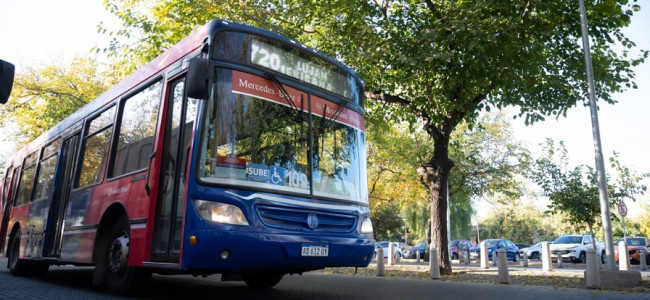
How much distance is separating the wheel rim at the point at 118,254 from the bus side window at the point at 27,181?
5.40 m

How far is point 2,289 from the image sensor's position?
8.24m

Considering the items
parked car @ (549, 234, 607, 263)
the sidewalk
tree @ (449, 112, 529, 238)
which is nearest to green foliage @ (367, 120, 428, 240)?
tree @ (449, 112, 529, 238)

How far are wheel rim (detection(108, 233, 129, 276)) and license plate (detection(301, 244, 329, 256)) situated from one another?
2352 mm

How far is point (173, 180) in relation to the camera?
5797 millimetres

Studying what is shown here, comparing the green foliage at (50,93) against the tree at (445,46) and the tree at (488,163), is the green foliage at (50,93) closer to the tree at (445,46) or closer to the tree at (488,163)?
the tree at (445,46)

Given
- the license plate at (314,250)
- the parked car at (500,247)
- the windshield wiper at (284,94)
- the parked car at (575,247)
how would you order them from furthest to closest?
the parked car at (500,247) < the parked car at (575,247) < the windshield wiper at (284,94) < the license plate at (314,250)

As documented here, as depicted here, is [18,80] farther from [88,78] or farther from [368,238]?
[368,238]

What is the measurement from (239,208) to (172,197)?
2.97 feet

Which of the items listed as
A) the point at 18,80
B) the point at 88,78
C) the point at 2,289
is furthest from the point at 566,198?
the point at 18,80

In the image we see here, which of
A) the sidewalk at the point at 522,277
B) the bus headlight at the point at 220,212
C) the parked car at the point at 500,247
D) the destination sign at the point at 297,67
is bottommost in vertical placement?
the sidewalk at the point at 522,277

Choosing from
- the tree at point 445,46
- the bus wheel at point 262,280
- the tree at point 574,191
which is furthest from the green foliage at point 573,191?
the bus wheel at point 262,280

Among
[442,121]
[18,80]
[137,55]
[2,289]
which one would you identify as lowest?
[2,289]

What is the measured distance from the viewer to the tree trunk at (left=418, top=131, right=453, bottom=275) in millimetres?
13977

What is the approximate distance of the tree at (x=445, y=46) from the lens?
36.6 feet
